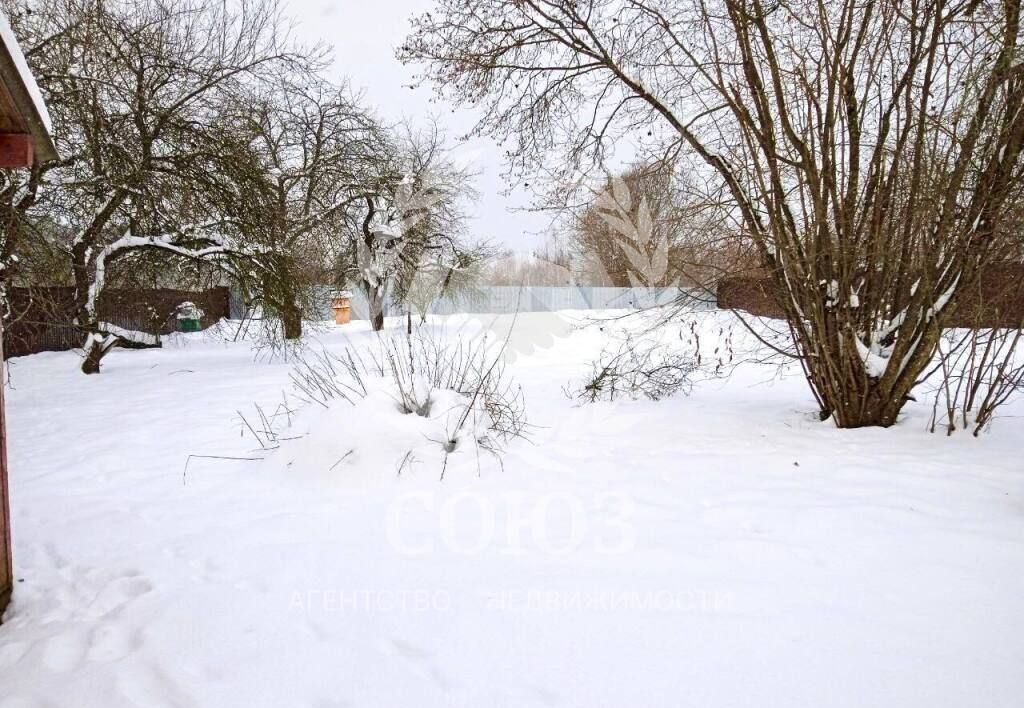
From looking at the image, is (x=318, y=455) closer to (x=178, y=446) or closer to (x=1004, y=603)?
(x=178, y=446)

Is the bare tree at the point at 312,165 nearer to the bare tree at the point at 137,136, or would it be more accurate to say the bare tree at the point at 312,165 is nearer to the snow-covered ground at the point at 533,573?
the bare tree at the point at 137,136

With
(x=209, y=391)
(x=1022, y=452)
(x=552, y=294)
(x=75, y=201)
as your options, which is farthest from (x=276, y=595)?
(x=552, y=294)

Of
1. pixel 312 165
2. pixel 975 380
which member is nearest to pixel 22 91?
pixel 975 380

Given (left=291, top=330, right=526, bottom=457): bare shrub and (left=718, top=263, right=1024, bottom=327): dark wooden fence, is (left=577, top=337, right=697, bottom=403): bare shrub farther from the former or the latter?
→ (left=718, top=263, right=1024, bottom=327): dark wooden fence

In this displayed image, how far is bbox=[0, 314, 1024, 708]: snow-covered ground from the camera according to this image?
175cm

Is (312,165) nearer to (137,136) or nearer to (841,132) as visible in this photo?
(137,136)

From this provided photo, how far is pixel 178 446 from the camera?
4.68m

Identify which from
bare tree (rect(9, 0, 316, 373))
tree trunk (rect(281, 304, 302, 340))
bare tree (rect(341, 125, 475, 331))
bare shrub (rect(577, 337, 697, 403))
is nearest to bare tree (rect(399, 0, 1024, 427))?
bare shrub (rect(577, 337, 697, 403))

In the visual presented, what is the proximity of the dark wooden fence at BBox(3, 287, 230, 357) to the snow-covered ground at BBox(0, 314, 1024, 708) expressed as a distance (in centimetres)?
446

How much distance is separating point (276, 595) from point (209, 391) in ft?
19.2

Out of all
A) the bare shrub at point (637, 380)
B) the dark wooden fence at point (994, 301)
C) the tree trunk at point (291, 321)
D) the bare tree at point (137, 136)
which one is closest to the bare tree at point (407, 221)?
the tree trunk at point (291, 321)

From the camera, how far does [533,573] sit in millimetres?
2410

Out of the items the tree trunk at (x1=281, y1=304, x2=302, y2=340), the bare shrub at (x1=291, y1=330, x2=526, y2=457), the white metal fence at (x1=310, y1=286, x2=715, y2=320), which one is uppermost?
the white metal fence at (x1=310, y1=286, x2=715, y2=320)

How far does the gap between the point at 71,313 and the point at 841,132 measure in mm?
10204
